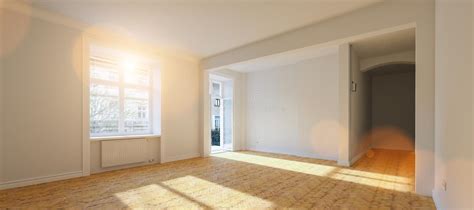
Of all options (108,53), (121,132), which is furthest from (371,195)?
(108,53)

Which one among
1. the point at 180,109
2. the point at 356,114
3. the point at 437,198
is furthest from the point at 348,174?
the point at 180,109

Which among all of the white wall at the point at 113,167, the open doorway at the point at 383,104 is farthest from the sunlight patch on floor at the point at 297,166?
the white wall at the point at 113,167

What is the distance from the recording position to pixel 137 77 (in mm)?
5648

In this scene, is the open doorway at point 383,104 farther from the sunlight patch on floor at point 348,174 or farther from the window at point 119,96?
the window at point 119,96

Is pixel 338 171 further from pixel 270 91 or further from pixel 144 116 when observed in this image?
pixel 144 116

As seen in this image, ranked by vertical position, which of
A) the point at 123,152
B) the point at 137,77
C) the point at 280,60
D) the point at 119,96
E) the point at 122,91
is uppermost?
the point at 280,60

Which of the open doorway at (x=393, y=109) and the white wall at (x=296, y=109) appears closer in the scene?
the white wall at (x=296, y=109)

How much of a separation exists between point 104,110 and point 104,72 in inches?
33.5

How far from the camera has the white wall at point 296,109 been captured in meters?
6.04

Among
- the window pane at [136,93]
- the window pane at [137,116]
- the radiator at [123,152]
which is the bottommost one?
the radiator at [123,152]

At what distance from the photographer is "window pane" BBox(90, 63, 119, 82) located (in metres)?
4.88

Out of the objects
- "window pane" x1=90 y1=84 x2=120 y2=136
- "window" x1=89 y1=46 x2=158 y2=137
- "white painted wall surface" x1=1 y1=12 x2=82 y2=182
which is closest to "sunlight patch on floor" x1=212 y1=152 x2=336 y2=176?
"window" x1=89 y1=46 x2=158 y2=137

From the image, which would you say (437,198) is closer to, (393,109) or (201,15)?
(201,15)

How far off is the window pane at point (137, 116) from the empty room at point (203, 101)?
0.09 feet
